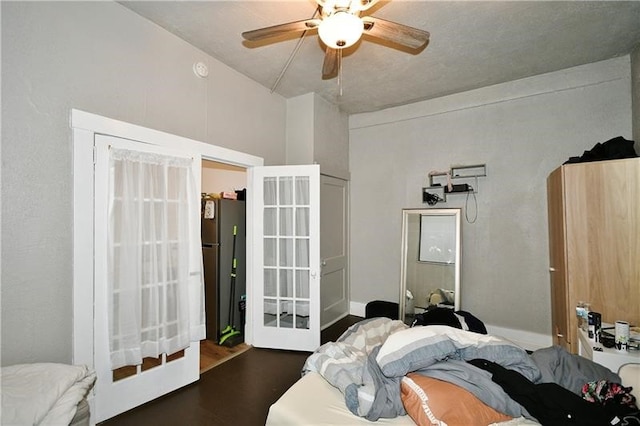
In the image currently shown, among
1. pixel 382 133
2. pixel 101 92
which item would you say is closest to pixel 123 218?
pixel 101 92

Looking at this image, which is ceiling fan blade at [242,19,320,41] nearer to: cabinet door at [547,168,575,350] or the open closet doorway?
the open closet doorway

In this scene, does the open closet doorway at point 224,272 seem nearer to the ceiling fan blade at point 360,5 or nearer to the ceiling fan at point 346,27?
the ceiling fan at point 346,27

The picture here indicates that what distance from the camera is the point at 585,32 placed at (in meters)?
2.38

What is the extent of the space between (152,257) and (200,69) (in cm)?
177

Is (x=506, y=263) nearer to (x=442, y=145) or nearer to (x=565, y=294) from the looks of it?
(x=565, y=294)

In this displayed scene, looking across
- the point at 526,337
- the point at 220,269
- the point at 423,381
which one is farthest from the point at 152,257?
the point at 526,337

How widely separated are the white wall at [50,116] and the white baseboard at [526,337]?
4.08m

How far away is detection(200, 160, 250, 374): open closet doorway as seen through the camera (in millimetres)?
3316

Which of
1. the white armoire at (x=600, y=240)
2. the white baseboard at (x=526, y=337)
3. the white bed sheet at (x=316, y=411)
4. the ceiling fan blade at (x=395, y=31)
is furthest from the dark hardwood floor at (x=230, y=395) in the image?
the ceiling fan blade at (x=395, y=31)

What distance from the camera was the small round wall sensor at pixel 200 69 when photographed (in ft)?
8.56

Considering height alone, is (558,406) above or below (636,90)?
below

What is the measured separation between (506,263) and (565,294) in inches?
37.6

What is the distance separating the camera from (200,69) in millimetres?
2633

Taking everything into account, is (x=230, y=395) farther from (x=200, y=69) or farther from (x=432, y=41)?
(x=432, y=41)
